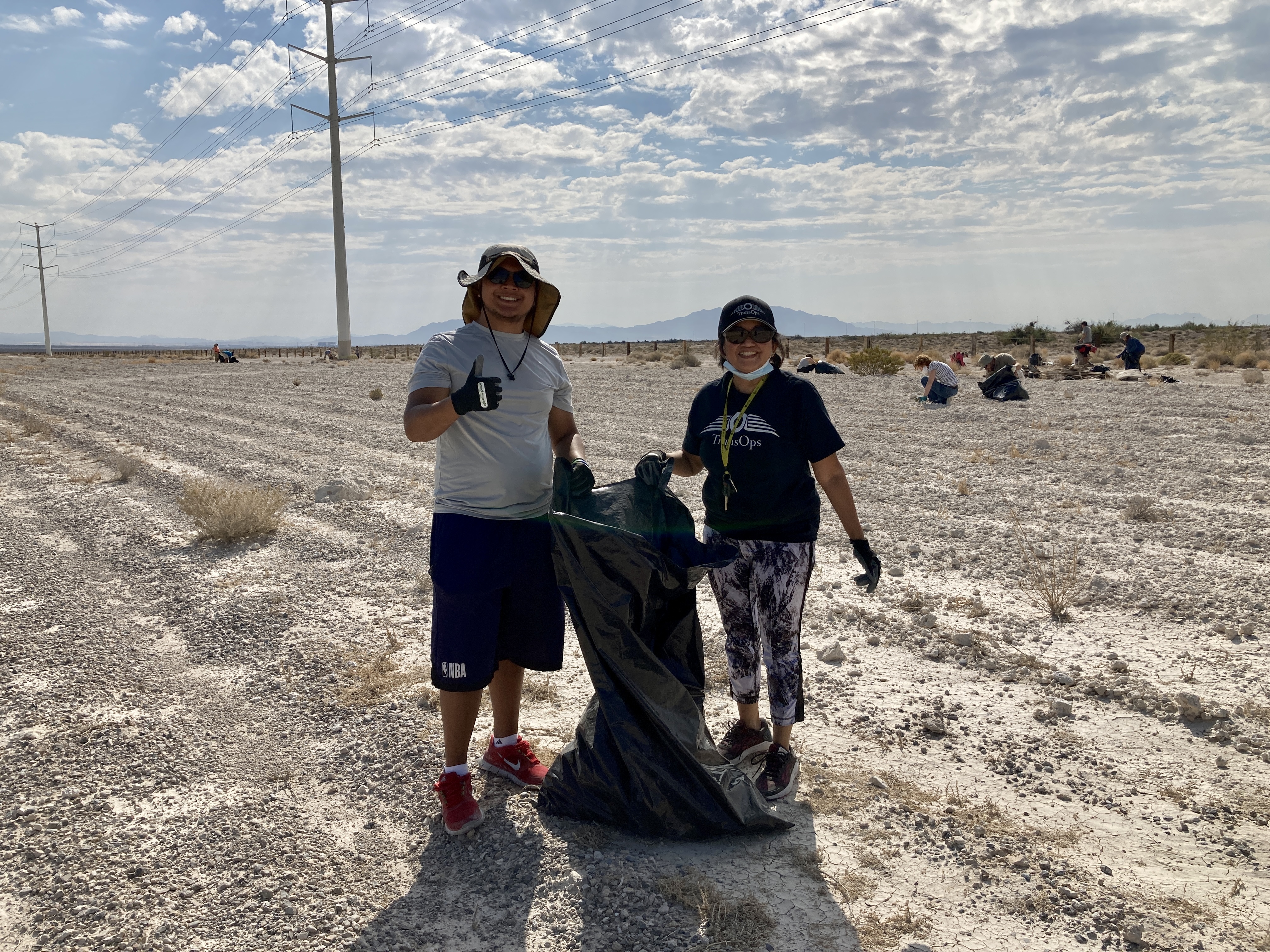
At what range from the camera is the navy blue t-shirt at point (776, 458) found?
118 inches

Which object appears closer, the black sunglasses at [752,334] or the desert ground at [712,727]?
the desert ground at [712,727]

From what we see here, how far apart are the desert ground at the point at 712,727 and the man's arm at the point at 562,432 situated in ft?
4.46

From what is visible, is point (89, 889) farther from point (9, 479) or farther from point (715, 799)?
point (9, 479)

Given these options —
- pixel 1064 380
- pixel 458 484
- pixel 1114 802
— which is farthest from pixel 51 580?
pixel 1064 380

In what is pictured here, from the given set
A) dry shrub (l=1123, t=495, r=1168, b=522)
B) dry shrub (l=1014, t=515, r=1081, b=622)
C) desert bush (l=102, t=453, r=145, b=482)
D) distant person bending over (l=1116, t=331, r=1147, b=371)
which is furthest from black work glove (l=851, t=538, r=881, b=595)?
distant person bending over (l=1116, t=331, r=1147, b=371)

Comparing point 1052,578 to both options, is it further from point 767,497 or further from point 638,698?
point 638,698

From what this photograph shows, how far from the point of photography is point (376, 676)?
4270 mm

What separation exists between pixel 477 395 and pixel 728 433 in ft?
3.23

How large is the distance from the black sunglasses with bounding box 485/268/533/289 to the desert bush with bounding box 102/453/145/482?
9069 millimetres

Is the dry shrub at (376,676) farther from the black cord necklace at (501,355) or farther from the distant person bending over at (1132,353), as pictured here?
the distant person bending over at (1132,353)

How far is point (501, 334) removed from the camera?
2988mm

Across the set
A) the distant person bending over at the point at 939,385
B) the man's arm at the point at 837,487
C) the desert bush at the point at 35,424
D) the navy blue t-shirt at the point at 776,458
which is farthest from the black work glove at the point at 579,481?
the distant person bending over at the point at 939,385

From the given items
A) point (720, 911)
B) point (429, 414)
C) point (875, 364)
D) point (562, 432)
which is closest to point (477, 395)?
point (429, 414)

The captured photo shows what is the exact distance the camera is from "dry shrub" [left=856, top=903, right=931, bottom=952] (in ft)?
7.89
